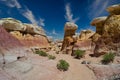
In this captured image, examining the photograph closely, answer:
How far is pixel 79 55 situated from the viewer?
76.6ft

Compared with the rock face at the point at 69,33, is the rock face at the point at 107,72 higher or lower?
lower

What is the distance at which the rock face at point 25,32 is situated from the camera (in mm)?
28711

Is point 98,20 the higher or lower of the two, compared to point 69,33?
higher

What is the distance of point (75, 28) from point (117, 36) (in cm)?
1625

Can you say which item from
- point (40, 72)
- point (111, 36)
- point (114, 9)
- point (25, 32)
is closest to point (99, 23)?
point (114, 9)

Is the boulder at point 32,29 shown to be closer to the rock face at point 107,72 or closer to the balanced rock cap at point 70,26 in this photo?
the balanced rock cap at point 70,26

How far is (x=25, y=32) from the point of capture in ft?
106

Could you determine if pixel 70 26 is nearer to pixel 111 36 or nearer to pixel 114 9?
pixel 114 9

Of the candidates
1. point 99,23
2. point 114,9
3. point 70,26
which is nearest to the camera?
point 114,9

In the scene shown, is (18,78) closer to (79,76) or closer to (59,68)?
(59,68)

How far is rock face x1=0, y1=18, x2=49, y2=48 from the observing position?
28711 mm

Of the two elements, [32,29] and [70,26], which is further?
[70,26]

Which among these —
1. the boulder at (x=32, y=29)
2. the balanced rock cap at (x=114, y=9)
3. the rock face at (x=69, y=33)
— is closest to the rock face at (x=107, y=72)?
the balanced rock cap at (x=114, y=9)

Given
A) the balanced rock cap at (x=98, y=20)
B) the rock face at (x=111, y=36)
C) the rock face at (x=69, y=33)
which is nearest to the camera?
the rock face at (x=111, y=36)
